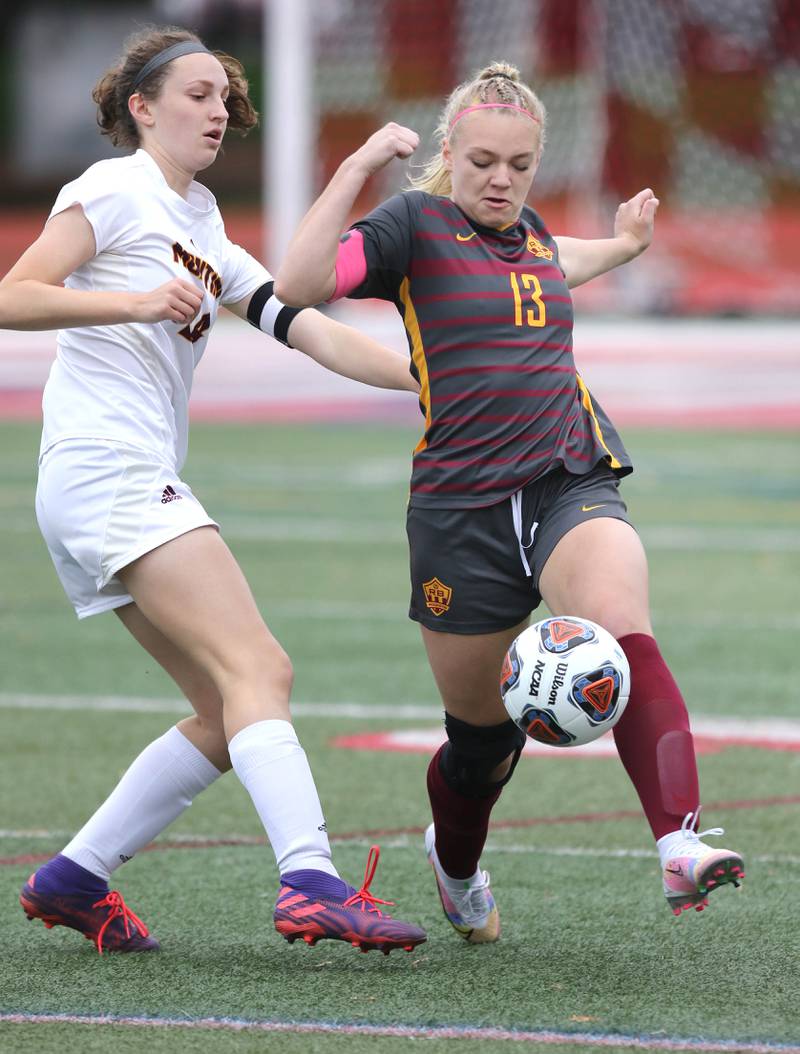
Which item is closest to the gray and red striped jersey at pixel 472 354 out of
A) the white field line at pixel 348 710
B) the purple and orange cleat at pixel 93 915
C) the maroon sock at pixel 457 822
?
the maroon sock at pixel 457 822

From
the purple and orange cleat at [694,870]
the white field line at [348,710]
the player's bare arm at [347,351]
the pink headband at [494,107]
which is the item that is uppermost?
the pink headband at [494,107]

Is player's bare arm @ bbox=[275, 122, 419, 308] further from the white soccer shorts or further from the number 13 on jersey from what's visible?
the white soccer shorts

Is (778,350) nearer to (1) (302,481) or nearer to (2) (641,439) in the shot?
(2) (641,439)

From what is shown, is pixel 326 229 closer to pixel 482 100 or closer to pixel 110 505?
pixel 482 100

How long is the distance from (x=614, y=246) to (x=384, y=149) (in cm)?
95

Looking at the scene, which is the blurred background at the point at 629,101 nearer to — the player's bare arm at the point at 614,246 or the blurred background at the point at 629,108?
the blurred background at the point at 629,108

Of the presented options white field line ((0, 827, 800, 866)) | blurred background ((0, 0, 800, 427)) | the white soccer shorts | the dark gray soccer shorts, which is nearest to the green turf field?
white field line ((0, 827, 800, 866))

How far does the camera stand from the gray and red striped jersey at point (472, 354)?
4348 mm

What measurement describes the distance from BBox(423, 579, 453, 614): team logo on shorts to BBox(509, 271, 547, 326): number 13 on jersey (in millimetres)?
638

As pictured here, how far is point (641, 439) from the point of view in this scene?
1995cm

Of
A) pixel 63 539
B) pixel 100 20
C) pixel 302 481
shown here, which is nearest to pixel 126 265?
pixel 63 539

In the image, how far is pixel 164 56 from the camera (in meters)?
4.54

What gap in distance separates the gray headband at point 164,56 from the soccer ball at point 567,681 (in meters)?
1.64

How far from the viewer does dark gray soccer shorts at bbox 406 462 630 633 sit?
14.2ft
